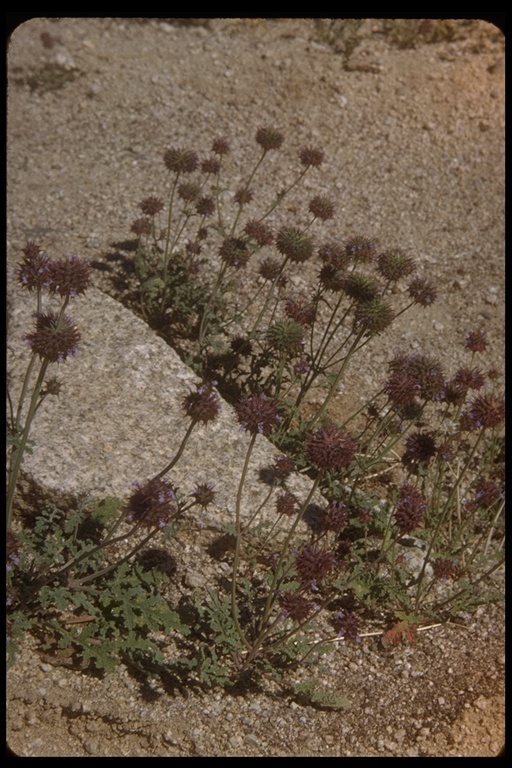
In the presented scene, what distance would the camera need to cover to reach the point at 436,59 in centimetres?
1138

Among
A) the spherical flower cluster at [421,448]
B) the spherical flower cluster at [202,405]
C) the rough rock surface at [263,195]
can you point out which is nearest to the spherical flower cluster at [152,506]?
the spherical flower cluster at [202,405]

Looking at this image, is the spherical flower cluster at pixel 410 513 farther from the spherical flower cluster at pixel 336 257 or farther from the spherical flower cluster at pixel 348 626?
the spherical flower cluster at pixel 336 257

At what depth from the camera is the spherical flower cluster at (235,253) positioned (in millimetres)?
6312

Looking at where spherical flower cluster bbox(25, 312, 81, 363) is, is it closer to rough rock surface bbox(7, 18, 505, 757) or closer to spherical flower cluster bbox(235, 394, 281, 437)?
spherical flower cluster bbox(235, 394, 281, 437)

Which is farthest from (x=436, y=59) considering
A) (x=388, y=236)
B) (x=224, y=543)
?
(x=224, y=543)

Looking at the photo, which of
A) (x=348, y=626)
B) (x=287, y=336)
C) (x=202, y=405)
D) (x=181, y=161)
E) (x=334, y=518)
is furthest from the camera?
(x=181, y=161)

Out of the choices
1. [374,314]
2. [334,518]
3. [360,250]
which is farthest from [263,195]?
[334,518]

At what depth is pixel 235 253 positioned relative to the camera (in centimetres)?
630

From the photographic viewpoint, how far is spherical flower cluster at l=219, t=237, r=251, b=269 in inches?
249

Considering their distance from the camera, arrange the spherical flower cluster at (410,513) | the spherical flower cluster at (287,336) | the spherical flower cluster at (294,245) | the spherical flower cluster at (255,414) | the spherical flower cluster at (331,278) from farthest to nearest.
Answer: the spherical flower cluster at (294,245)
the spherical flower cluster at (331,278)
the spherical flower cluster at (287,336)
the spherical flower cluster at (410,513)
the spherical flower cluster at (255,414)

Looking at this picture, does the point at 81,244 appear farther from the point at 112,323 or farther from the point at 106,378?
the point at 106,378

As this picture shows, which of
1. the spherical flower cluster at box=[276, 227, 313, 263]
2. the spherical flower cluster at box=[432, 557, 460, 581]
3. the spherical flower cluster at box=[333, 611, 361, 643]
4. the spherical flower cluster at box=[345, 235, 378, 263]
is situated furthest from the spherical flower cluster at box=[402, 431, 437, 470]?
the spherical flower cluster at box=[276, 227, 313, 263]

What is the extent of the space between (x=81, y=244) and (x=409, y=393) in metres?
4.49

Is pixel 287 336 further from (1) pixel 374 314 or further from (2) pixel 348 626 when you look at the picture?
(2) pixel 348 626
